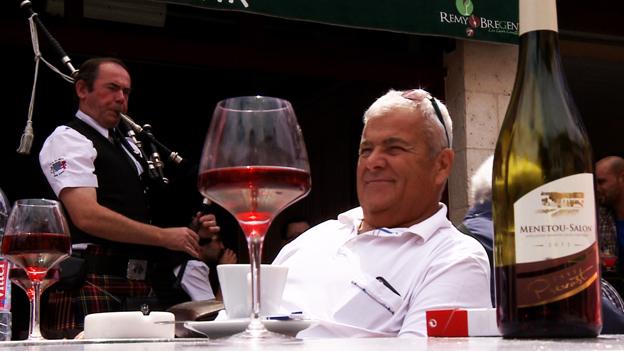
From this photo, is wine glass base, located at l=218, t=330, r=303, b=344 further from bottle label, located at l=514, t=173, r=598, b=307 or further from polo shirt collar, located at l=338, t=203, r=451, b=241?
polo shirt collar, located at l=338, t=203, r=451, b=241

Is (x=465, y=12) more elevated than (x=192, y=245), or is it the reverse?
(x=465, y=12)

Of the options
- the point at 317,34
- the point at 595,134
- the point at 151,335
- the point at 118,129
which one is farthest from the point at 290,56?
the point at 595,134

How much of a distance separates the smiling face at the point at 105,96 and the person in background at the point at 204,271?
0.83m

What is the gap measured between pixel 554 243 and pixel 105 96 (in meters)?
2.93

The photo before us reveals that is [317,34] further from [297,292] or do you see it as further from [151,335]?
[151,335]

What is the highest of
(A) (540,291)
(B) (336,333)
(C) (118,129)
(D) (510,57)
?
(D) (510,57)

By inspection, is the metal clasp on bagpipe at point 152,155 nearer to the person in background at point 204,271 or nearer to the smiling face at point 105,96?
the smiling face at point 105,96

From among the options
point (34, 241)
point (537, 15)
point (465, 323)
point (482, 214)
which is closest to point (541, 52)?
point (537, 15)

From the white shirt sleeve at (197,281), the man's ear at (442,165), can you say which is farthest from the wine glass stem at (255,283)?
the white shirt sleeve at (197,281)

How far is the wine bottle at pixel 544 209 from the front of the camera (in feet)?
2.91

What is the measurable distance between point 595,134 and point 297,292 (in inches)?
357

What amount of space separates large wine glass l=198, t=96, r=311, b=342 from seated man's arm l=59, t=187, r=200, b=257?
2.44 meters

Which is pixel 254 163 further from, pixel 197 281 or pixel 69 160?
pixel 197 281

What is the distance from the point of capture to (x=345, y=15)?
4.63 meters
